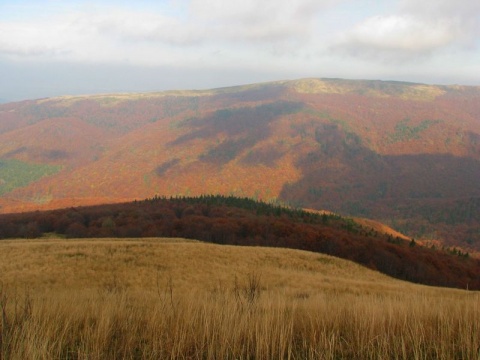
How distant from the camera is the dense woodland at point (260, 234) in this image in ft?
207

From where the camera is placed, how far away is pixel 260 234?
248ft

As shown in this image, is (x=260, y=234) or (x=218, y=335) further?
(x=260, y=234)

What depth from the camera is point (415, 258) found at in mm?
65500

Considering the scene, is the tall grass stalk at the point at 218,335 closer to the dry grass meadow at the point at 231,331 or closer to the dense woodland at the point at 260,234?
the dry grass meadow at the point at 231,331

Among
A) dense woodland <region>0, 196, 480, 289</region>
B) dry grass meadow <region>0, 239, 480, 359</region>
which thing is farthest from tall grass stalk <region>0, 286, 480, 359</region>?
dense woodland <region>0, 196, 480, 289</region>

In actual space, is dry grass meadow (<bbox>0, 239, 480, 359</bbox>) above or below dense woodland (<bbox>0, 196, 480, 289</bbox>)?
above

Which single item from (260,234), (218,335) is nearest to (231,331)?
(218,335)

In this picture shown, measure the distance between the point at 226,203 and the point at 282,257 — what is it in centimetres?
8294

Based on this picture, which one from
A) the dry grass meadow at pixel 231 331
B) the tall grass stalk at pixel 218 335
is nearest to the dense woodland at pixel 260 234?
the dry grass meadow at pixel 231 331

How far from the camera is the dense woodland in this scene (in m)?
63.1

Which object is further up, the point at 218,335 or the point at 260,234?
the point at 218,335

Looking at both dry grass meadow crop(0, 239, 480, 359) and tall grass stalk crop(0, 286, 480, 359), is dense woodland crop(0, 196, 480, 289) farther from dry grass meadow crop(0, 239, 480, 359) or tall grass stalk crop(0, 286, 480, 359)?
tall grass stalk crop(0, 286, 480, 359)

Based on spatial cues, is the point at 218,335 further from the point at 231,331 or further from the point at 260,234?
the point at 260,234

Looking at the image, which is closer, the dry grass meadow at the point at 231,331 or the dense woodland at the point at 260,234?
the dry grass meadow at the point at 231,331
